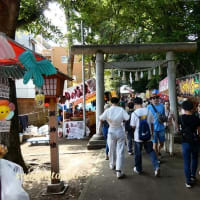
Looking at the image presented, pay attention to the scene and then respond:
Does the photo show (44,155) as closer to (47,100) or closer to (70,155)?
(70,155)

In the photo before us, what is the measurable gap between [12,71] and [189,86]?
7120 mm

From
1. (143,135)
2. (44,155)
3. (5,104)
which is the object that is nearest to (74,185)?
(143,135)

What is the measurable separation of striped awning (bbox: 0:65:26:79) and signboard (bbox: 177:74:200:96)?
637 cm

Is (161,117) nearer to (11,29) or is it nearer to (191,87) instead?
(191,87)

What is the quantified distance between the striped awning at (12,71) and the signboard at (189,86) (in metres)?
6.37

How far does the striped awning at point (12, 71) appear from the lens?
3.06 metres

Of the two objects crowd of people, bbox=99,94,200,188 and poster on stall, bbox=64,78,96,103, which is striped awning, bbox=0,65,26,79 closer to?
crowd of people, bbox=99,94,200,188

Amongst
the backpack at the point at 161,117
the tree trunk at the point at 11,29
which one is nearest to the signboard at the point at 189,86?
the backpack at the point at 161,117

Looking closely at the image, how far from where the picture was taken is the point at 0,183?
230 cm

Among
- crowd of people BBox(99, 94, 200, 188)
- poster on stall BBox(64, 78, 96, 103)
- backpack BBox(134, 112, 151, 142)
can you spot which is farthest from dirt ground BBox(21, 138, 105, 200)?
poster on stall BBox(64, 78, 96, 103)

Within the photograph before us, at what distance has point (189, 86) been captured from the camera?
28.1 feet

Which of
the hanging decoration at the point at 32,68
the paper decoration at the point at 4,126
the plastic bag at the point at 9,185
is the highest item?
the hanging decoration at the point at 32,68

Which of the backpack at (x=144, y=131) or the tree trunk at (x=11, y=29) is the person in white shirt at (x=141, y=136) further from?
the tree trunk at (x=11, y=29)

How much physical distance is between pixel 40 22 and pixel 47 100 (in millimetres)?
5072
